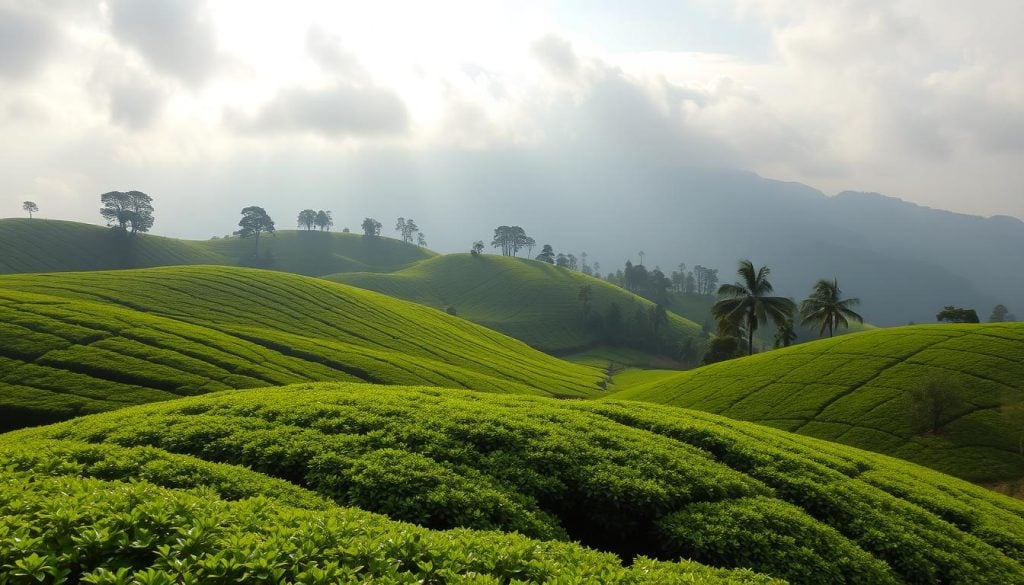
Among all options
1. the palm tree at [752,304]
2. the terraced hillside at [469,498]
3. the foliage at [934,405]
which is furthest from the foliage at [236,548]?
the palm tree at [752,304]

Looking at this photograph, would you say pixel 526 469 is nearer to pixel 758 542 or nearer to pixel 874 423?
pixel 758 542

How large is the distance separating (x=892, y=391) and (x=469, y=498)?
4745 centimetres

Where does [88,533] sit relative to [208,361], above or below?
above

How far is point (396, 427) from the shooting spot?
18578mm

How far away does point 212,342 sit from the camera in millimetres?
59031

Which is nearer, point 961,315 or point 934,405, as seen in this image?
point 934,405

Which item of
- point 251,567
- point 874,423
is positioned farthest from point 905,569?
point 874,423

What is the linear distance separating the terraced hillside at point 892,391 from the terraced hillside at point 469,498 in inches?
660

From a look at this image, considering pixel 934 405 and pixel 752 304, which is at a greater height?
pixel 752 304

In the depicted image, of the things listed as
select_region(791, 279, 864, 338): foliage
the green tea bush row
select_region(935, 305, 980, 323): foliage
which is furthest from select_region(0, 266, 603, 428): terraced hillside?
select_region(935, 305, 980, 323): foliage

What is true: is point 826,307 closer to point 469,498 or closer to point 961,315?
point 961,315

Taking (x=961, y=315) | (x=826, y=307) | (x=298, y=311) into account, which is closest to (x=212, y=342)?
(x=298, y=311)

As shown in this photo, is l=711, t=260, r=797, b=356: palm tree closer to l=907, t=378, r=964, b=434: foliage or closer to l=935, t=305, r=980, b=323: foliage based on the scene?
l=907, t=378, r=964, b=434: foliage

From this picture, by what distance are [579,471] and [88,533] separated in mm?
12947
